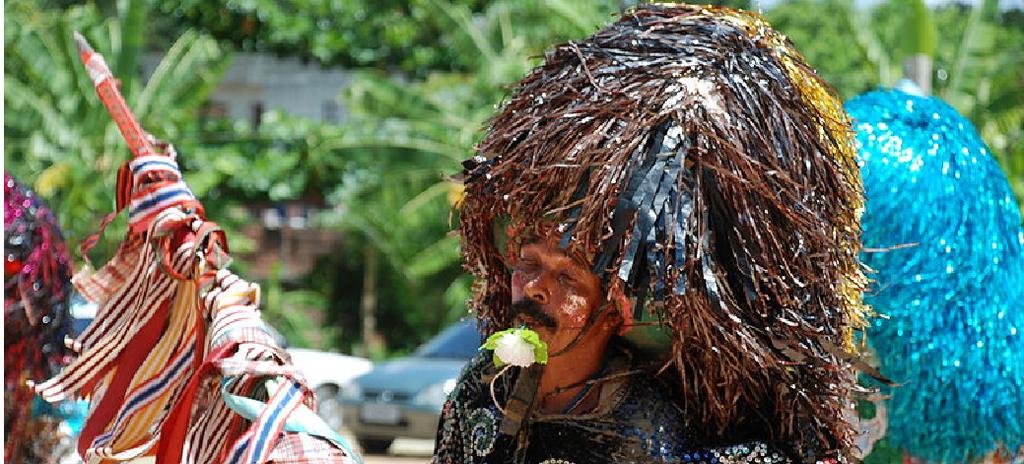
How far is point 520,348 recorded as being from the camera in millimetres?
2436

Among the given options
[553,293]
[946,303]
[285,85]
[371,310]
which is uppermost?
[285,85]

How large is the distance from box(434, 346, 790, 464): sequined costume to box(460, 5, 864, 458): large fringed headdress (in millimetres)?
51

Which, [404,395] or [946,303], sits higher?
[404,395]

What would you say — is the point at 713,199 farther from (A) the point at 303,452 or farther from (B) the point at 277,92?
(B) the point at 277,92

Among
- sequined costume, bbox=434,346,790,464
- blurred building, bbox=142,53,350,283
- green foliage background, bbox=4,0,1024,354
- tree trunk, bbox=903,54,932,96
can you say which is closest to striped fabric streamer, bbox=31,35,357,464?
sequined costume, bbox=434,346,790,464

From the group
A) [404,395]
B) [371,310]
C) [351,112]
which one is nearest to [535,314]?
[404,395]

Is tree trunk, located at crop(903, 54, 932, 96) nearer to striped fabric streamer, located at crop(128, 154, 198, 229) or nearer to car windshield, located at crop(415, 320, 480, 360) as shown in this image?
striped fabric streamer, located at crop(128, 154, 198, 229)

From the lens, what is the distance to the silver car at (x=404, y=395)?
10.3 metres

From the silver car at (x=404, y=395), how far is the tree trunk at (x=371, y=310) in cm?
828

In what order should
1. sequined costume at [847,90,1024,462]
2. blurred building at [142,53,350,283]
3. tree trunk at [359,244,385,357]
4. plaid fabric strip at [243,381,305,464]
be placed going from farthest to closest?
blurred building at [142,53,350,283]
tree trunk at [359,244,385,357]
sequined costume at [847,90,1024,462]
plaid fabric strip at [243,381,305,464]

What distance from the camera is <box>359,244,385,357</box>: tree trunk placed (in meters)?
19.2

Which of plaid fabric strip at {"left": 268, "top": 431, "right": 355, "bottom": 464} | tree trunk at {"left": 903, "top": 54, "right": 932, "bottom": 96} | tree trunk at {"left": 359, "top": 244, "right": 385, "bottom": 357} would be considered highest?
tree trunk at {"left": 359, "top": 244, "right": 385, "bottom": 357}

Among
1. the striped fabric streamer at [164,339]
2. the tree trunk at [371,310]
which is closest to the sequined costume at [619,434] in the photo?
the striped fabric streamer at [164,339]

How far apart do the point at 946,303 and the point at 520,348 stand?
1.54m
